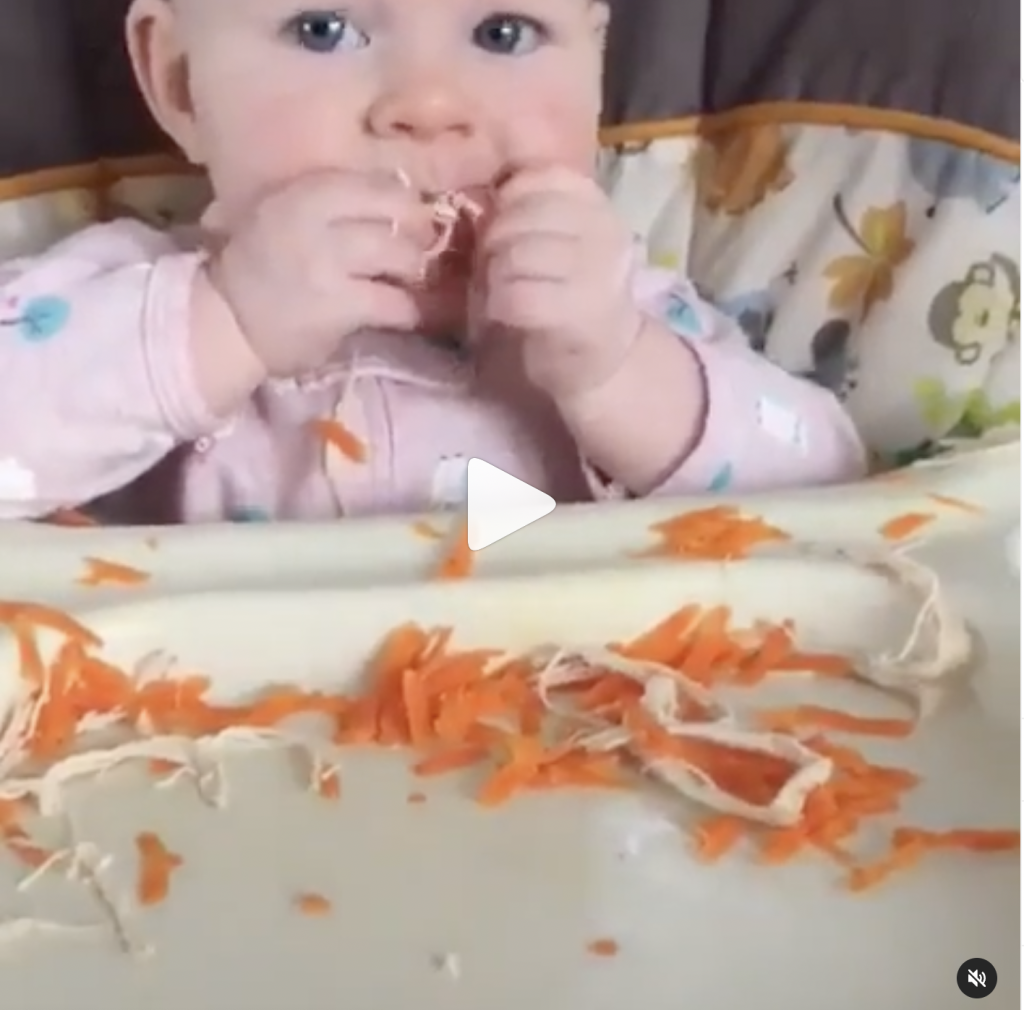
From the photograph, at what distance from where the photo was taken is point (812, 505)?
689 mm

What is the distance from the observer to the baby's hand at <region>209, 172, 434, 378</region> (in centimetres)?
69

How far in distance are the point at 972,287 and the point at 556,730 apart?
0.30m

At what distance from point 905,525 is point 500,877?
0.69 ft

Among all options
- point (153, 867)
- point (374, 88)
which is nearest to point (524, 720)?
point (153, 867)

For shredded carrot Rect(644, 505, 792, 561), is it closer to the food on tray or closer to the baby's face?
the food on tray

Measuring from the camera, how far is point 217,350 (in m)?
0.70

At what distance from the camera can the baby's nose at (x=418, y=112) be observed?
69cm

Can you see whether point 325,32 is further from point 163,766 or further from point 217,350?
point 163,766

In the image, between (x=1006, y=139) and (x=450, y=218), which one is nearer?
(x=450, y=218)

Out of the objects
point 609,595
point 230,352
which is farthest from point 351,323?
point 609,595

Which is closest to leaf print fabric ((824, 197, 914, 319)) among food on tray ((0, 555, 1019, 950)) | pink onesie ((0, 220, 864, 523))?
pink onesie ((0, 220, 864, 523))

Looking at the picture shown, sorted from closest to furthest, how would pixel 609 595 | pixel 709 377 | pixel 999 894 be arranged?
pixel 999 894 → pixel 609 595 → pixel 709 377

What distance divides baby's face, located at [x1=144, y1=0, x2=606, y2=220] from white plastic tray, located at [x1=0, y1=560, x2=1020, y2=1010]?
16 cm

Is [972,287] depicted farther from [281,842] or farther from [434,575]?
[281,842]
